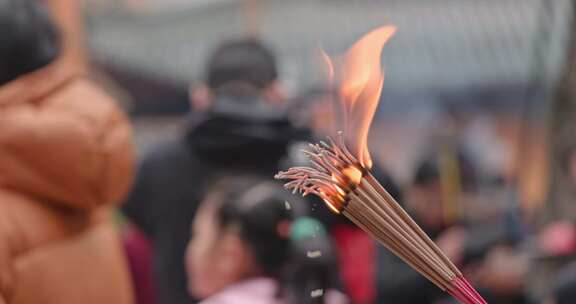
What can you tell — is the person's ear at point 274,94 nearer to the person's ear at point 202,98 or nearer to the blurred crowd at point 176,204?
the blurred crowd at point 176,204

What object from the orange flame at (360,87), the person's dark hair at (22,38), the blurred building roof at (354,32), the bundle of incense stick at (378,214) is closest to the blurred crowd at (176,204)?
the person's dark hair at (22,38)

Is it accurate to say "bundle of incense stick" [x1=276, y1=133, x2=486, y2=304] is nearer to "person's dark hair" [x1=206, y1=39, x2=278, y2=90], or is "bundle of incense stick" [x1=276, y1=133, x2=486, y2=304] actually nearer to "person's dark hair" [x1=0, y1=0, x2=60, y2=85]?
"person's dark hair" [x1=0, y1=0, x2=60, y2=85]

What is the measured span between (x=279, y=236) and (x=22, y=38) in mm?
589

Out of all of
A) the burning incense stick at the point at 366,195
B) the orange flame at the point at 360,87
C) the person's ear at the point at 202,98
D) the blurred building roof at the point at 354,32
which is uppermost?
the orange flame at the point at 360,87

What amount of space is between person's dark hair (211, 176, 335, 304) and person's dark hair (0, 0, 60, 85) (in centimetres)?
47

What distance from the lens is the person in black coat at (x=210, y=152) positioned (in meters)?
2.59

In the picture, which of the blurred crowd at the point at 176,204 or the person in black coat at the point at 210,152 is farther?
the person in black coat at the point at 210,152

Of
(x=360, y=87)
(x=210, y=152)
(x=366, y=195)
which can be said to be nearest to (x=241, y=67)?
(x=210, y=152)

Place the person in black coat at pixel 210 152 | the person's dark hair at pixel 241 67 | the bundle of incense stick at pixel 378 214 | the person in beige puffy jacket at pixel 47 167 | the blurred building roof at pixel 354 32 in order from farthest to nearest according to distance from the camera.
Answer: the blurred building roof at pixel 354 32, the person's dark hair at pixel 241 67, the person in black coat at pixel 210 152, the person in beige puffy jacket at pixel 47 167, the bundle of incense stick at pixel 378 214

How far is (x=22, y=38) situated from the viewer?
1946mm

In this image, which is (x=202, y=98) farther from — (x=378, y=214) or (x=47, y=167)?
(x=378, y=214)

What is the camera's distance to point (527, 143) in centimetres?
560

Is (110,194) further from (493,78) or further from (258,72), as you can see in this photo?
(493,78)

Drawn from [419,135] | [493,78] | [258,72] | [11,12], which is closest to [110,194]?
[11,12]
